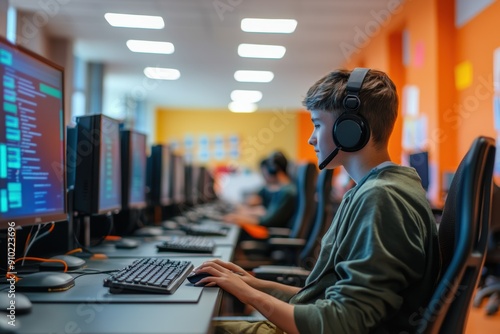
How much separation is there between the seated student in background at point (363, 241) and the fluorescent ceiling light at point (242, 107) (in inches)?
334

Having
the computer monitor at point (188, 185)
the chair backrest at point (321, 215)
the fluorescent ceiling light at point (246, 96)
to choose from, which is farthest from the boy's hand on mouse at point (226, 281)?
the fluorescent ceiling light at point (246, 96)

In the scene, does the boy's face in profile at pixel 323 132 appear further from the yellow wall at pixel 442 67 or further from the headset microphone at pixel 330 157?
the yellow wall at pixel 442 67

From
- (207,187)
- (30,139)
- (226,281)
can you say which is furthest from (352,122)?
(207,187)

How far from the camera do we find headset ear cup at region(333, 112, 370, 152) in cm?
110

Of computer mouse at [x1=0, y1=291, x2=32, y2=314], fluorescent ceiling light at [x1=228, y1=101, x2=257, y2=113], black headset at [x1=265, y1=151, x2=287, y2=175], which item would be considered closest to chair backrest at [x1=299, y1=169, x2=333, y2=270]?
computer mouse at [x1=0, y1=291, x2=32, y2=314]

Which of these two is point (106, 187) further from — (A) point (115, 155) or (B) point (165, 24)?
(B) point (165, 24)

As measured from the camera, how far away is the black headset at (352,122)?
43.3 inches

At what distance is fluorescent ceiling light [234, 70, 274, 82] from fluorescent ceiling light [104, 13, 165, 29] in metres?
2.65

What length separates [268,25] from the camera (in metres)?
4.63

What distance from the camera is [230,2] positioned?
4250 mm

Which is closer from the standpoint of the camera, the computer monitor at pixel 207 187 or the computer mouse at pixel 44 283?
the computer mouse at pixel 44 283

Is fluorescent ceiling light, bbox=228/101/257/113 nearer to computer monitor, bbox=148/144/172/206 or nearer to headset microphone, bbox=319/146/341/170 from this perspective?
computer monitor, bbox=148/144/172/206

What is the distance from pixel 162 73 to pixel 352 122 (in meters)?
5.88

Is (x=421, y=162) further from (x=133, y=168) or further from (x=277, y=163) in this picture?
(x=277, y=163)
